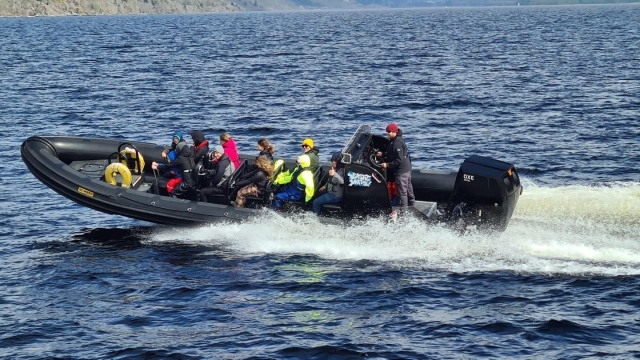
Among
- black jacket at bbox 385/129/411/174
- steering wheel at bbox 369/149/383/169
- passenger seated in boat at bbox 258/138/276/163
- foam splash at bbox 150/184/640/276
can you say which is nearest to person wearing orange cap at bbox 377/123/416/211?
black jacket at bbox 385/129/411/174

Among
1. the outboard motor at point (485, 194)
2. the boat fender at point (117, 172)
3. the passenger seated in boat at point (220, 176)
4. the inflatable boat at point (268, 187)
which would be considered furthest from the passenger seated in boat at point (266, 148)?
the outboard motor at point (485, 194)

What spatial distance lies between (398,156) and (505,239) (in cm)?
262

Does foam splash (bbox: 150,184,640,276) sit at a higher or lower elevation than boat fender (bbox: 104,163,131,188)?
lower

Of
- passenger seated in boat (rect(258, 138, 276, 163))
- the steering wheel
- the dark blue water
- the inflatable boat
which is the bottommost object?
the dark blue water

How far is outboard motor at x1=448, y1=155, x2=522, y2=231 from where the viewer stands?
16359 mm

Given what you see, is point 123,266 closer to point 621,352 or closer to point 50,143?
point 50,143

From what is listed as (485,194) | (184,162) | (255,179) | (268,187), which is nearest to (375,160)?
(268,187)

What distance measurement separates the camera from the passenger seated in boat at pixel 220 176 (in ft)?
62.1

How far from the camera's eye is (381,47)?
80.0 meters

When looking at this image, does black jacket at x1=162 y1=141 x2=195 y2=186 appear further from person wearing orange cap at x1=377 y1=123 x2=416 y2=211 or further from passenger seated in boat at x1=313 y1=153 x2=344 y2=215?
person wearing orange cap at x1=377 y1=123 x2=416 y2=211

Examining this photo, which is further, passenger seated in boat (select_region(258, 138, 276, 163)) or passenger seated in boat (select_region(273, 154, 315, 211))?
passenger seated in boat (select_region(258, 138, 276, 163))

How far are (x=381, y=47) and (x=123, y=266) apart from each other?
212 ft

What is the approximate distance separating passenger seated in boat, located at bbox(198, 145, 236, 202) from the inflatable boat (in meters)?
0.22

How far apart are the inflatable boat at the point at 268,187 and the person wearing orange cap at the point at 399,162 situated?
10.5 inches
